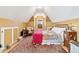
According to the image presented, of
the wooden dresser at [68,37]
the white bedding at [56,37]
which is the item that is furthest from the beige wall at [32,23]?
the wooden dresser at [68,37]

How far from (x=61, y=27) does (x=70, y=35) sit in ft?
0.50

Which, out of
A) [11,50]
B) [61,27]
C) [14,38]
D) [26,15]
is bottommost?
[11,50]

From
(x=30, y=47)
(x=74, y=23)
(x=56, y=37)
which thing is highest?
(x=74, y=23)

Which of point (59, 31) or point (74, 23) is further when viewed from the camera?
point (59, 31)

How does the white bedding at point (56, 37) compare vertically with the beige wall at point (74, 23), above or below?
below

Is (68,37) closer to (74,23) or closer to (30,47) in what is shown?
(74,23)

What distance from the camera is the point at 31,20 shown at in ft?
3.81

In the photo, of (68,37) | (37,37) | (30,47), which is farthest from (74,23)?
(30,47)

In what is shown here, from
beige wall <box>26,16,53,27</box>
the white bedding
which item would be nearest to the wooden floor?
the white bedding

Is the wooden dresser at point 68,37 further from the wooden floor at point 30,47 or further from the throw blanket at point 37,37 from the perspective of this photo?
the throw blanket at point 37,37

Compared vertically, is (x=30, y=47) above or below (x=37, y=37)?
below

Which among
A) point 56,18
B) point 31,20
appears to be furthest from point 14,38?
point 56,18

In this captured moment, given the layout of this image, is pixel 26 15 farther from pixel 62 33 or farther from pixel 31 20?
pixel 62 33
